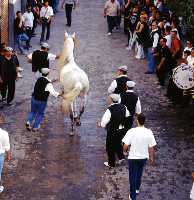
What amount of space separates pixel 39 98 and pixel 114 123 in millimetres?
2310

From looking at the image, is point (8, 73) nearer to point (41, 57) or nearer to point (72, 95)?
point (41, 57)

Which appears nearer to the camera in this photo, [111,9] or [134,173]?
[134,173]

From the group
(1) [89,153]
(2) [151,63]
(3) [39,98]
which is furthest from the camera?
(2) [151,63]

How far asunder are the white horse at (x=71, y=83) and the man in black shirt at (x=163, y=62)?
315 cm

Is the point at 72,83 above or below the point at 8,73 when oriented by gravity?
above

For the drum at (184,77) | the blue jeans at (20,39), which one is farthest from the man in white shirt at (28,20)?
the drum at (184,77)

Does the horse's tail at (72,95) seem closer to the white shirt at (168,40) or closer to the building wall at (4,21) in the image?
the white shirt at (168,40)

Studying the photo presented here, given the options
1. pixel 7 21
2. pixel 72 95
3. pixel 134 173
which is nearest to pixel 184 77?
pixel 72 95

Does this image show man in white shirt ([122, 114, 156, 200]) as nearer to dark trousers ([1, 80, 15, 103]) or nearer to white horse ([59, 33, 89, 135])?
white horse ([59, 33, 89, 135])

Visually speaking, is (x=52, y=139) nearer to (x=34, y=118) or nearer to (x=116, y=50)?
(x=34, y=118)

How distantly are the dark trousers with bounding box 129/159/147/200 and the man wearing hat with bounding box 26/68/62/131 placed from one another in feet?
9.56

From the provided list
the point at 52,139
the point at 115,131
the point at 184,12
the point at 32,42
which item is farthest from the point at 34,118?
the point at 32,42

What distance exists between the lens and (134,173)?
9695 mm

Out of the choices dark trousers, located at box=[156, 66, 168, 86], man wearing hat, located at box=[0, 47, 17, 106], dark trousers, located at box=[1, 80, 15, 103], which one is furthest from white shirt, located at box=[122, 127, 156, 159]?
dark trousers, located at box=[156, 66, 168, 86]
